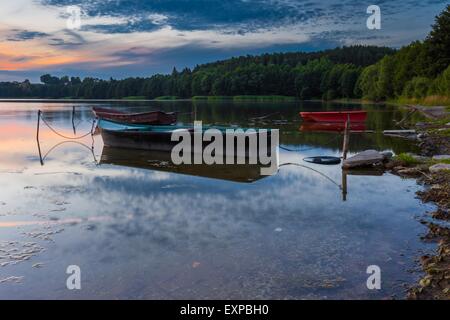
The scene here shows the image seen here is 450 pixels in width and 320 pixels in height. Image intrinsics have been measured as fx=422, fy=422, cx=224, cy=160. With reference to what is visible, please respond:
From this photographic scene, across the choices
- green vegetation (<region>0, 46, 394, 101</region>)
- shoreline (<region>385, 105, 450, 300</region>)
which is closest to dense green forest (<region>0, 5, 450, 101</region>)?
green vegetation (<region>0, 46, 394, 101</region>)

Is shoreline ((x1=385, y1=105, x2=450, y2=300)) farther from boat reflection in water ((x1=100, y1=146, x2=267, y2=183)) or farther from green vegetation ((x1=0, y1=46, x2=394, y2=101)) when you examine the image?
green vegetation ((x1=0, y1=46, x2=394, y2=101))

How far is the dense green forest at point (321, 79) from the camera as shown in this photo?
59.0m

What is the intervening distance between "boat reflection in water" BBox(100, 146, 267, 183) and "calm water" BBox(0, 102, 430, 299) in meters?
0.16

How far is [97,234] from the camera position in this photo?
921 centimetres

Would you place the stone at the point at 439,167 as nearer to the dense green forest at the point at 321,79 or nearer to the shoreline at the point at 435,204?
the shoreline at the point at 435,204

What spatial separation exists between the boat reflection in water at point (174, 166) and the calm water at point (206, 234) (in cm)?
16

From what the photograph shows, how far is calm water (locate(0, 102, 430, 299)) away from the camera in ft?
22.1

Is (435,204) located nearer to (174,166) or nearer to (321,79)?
(174,166)

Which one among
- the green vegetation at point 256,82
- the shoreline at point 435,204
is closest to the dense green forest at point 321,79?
the green vegetation at point 256,82

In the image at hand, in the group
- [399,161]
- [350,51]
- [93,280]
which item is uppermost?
[350,51]

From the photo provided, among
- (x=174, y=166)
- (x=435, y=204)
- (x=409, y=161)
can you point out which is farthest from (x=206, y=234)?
(x=409, y=161)

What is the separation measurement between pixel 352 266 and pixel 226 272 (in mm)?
2191

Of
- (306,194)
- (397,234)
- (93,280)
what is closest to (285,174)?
(306,194)
